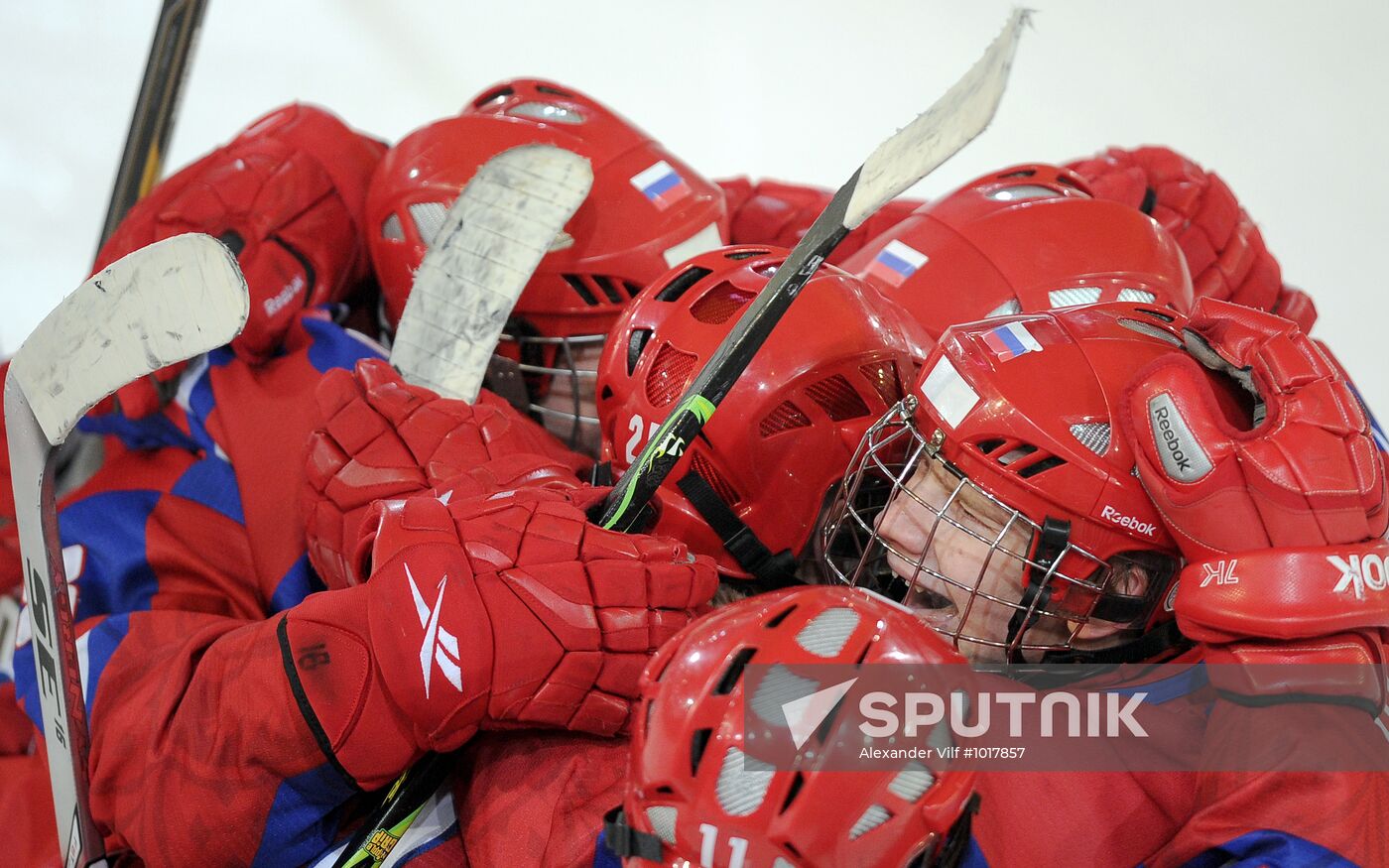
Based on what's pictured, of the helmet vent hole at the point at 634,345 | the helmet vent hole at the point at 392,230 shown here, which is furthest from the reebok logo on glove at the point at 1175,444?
the helmet vent hole at the point at 392,230

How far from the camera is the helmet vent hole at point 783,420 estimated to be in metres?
1.44

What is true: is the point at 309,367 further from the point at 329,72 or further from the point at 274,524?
the point at 329,72

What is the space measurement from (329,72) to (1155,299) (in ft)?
8.46

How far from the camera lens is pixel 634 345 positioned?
5.12ft

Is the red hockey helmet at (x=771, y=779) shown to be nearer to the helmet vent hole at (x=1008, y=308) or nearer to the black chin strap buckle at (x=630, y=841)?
the black chin strap buckle at (x=630, y=841)

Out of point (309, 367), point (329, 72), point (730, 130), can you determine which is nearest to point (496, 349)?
point (309, 367)

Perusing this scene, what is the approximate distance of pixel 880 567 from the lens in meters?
1.51

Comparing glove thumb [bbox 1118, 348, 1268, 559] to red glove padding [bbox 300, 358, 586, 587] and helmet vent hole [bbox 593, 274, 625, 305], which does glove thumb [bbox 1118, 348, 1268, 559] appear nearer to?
red glove padding [bbox 300, 358, 586, 587]

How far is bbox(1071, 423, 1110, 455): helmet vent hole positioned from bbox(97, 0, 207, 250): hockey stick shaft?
2186mm

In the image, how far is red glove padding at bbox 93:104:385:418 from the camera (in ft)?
6.19

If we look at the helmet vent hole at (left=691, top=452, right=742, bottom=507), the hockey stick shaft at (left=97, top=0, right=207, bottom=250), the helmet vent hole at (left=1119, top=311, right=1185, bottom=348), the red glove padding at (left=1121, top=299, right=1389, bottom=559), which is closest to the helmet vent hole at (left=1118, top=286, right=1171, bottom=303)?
the helmet vent hole at (left=1119, top=311, right=1185, bottom=348)

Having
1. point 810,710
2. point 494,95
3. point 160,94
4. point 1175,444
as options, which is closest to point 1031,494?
point 1175,444

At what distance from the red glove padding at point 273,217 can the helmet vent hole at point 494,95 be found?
Result: 22cm

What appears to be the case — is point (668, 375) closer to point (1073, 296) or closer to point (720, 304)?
point (720, 304)
